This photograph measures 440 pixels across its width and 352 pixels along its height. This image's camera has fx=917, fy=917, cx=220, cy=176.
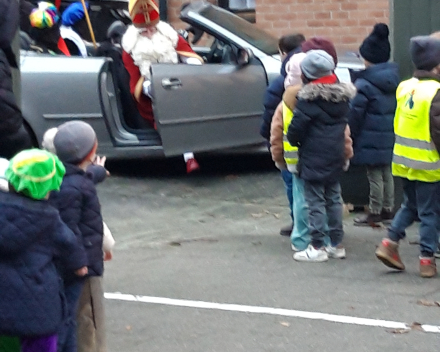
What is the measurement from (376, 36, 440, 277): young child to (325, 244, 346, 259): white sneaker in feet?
2.02

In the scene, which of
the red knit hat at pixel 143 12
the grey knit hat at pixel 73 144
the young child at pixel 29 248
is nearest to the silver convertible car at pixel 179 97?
the red knit hat at pixel 143 12

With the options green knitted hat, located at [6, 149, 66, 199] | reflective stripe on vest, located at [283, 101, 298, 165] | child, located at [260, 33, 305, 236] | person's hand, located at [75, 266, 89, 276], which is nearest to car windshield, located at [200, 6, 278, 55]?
child, located at [260, 33, 305, 236]

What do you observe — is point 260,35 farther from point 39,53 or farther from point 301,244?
point 301,244

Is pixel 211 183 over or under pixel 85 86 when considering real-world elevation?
under

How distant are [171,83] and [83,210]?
5.10 metres

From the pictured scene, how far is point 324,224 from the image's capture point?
6758mm

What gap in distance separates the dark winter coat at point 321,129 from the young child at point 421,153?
452 millimetres

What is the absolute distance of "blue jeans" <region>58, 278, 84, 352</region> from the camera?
3.96 meters

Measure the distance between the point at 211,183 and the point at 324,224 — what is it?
3.13 metres

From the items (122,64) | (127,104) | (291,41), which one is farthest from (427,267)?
(122,64)

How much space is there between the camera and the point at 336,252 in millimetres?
6812

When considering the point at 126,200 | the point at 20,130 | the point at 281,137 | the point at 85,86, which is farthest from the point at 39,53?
the point at 20,130

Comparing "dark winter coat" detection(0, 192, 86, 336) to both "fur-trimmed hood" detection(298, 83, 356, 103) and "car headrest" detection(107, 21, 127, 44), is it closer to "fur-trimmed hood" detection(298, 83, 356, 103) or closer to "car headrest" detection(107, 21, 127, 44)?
"fur-trimmed hood" detection(298, 83, 356, 103)

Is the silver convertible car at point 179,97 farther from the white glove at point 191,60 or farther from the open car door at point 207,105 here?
the white glove at point 191,60
